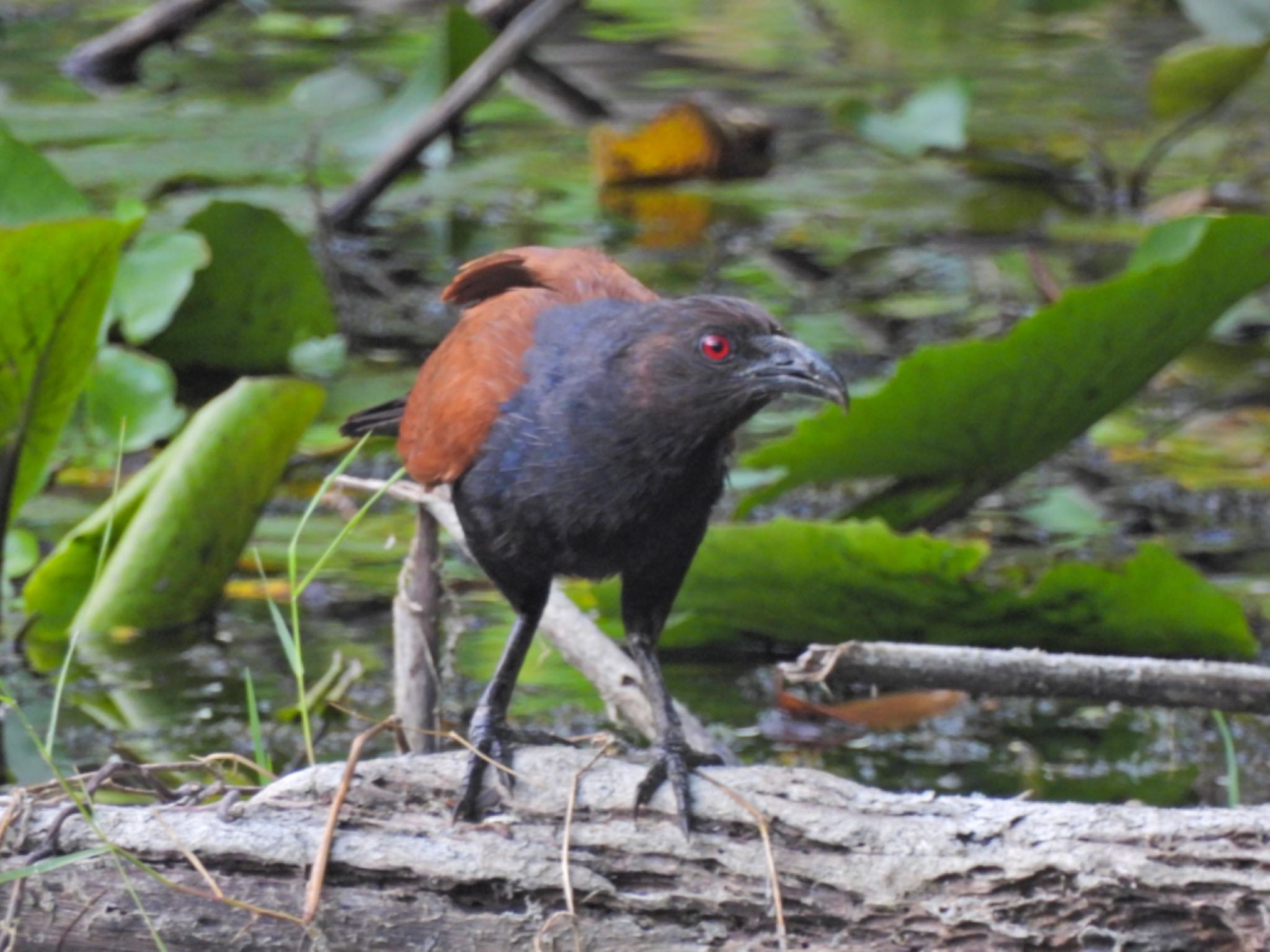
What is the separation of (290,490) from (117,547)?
100cm

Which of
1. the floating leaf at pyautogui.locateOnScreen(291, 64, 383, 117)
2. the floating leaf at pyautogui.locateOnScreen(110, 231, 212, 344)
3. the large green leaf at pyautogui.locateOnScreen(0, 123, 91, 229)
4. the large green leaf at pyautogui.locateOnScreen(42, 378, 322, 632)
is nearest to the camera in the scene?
the large green leaf at pyautogui.locateOnScreen(42, 378, 322, 632)

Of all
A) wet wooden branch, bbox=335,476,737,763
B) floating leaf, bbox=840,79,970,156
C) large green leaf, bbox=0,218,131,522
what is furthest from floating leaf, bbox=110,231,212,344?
floating leaf, bbox=840,79,970,156

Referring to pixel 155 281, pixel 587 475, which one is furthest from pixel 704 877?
pixel 155 281

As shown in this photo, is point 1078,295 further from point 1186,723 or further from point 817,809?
point 817,809

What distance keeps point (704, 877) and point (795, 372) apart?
2.31 feet

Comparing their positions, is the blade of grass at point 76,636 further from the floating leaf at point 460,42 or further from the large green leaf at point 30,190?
the floating leaf at point 460,42

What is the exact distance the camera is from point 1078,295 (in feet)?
10.5

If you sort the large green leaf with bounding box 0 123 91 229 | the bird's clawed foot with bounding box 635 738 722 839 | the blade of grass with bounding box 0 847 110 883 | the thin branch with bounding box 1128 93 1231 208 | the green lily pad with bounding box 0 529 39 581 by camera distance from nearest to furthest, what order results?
1. the blade of grass with bounding box 0 847 110 883
2. the bird's clawed foot with bounding box 635 738 722 839
3. the large green leaf with bounding box 0 123 91 229
4. the green lily pad with bounding box 0 529 39 581
5. the thin branch with bounding box 1128 93 1231 208

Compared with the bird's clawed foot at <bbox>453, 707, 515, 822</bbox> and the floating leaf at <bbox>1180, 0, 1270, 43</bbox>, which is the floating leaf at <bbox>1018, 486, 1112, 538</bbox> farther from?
the floating leaf at <bbox>1180, 0, 1270, 43</bbox>

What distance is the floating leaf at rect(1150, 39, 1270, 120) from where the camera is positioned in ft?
20.4

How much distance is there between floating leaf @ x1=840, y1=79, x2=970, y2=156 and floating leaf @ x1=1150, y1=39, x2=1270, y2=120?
2.56ft

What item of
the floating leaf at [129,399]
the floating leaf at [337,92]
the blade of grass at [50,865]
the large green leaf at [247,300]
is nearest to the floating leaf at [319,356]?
the large green leaf at [247,300]

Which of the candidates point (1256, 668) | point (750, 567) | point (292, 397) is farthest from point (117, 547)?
point (1256, 668)

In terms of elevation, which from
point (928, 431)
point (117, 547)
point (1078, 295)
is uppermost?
point (1078, 295)
